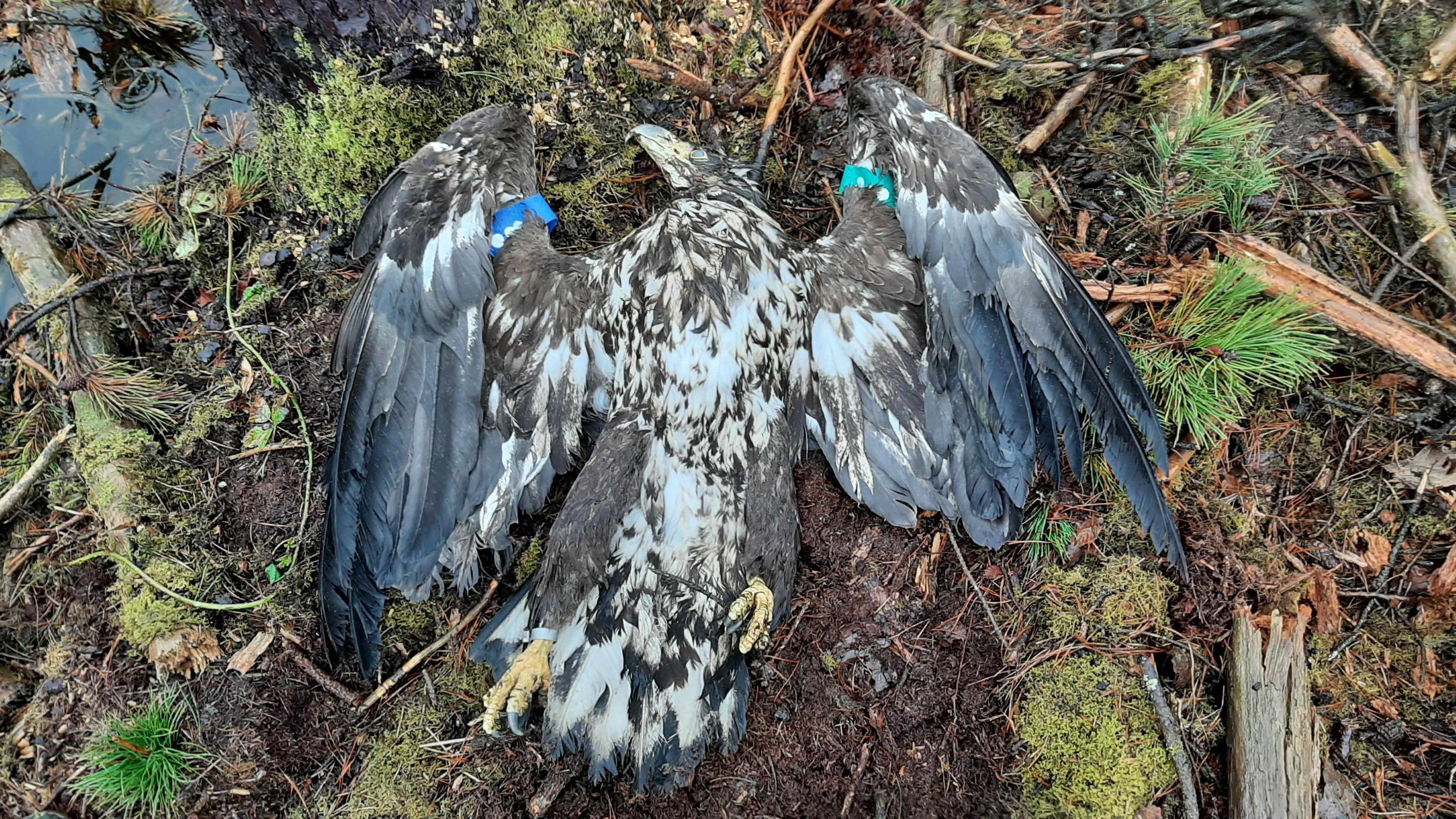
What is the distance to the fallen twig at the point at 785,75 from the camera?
8.95 feet

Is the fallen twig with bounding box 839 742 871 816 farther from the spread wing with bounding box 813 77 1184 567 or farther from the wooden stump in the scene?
the wooden stump

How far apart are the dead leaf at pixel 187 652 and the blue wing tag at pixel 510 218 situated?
1.76m

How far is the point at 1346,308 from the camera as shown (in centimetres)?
243

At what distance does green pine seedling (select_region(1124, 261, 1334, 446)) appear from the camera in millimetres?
2418

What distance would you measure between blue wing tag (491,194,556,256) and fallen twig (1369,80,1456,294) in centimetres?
290

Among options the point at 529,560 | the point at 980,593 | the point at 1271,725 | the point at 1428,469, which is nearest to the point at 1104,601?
the point at 980,593

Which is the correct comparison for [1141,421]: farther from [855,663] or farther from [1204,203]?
[855,663]

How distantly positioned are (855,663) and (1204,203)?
198cm

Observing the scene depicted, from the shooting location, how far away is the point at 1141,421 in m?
2.25

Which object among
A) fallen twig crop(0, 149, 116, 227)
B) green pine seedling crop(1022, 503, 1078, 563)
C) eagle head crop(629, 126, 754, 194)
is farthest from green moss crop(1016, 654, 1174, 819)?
fallen twig crop(0, 149, 116, 227)

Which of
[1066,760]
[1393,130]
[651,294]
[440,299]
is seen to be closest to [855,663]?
[1066,760]

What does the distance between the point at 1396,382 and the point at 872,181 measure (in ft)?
6.15

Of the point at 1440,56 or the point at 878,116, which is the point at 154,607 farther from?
the point at 1440,56

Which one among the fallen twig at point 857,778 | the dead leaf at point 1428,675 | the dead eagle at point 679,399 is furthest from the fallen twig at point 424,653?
the dead leaf at point 1428,675
